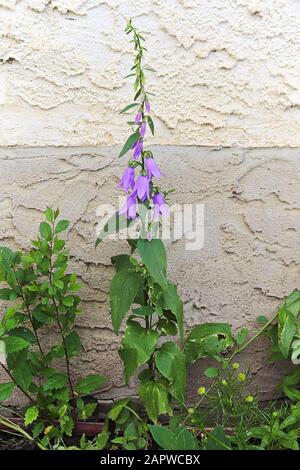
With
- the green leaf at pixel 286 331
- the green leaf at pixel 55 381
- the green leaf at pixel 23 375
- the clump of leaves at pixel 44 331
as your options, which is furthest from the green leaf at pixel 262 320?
the green leaf at pixel 23 375

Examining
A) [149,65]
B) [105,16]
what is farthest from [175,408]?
[105,16]

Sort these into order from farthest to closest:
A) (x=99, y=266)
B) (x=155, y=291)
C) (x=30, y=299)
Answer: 1. (x=99, y=266)
2. (x=30, y=299)
3. (x=155, y=291)

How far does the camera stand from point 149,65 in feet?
6.08

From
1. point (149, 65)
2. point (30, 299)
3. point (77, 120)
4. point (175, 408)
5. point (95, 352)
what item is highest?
point (149, 65)

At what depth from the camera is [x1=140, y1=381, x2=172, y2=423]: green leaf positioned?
1.75m

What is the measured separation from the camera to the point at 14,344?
1.67m

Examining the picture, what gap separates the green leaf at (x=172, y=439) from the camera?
1629 mm

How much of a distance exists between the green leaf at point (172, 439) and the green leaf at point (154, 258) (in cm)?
43

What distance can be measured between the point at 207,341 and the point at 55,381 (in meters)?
0.53

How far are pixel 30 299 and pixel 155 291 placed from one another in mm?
431

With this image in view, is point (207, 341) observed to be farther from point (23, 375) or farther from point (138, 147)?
point (138, 147)

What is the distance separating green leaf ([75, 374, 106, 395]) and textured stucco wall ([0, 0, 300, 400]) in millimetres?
113

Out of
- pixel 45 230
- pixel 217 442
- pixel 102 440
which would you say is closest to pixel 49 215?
pixel 45 230

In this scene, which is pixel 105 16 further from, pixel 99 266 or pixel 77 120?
pixel 99 266
